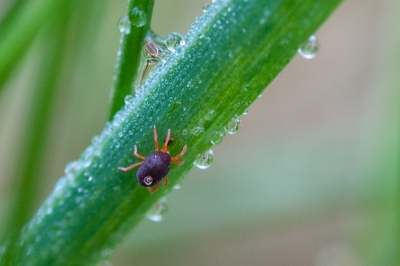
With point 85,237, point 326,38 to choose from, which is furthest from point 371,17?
point 85,237

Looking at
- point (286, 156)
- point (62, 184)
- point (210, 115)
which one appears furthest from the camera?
point (286, 156)

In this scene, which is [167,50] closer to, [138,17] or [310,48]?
[138,17]

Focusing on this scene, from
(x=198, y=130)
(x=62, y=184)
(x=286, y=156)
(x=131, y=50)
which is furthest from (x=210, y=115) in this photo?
(x=286, y=156)

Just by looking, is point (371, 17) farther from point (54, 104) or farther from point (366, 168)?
point (54, 104)

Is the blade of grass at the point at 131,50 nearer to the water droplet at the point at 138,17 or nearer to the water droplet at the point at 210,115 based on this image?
the water droplet at the point at 138,17

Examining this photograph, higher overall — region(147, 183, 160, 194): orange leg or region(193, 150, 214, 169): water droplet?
region(193, 150, 214, 169): water droplet

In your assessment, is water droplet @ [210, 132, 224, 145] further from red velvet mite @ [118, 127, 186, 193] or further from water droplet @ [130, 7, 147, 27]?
water droplet @ [130, 7, 147, 27]

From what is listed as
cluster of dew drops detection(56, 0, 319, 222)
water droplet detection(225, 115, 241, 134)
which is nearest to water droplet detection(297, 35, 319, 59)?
cluster of dew drops detection(56, 0, 319, 222)
